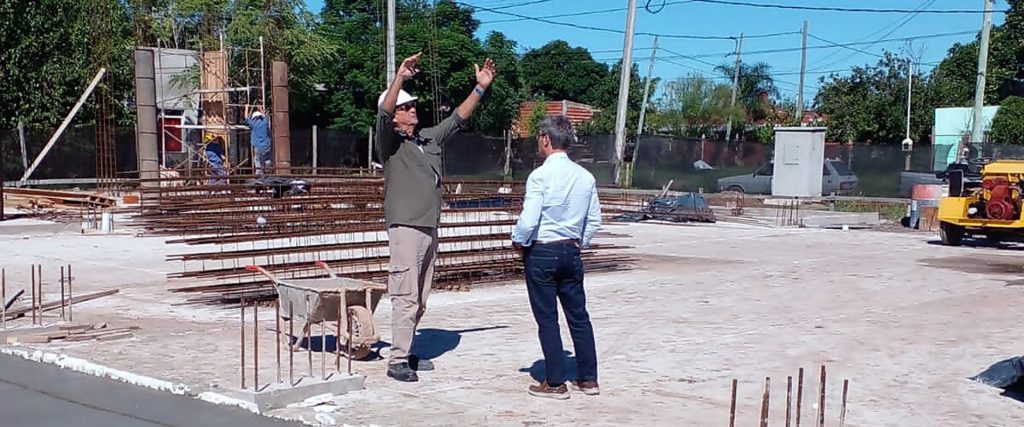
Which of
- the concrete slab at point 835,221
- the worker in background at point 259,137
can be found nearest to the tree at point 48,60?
the worker in background at point 259,137

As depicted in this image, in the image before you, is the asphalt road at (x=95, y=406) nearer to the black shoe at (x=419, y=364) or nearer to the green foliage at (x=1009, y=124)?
the black shoe at (x=419, y=364)

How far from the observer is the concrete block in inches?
264

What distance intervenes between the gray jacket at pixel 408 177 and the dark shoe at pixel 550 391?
4.41 ft

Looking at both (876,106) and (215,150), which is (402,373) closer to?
(215,150)

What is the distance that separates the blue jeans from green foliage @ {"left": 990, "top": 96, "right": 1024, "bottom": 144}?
4062cm

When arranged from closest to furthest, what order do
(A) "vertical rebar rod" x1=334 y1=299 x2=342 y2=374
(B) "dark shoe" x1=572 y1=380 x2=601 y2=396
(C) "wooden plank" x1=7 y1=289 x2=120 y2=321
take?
(B) "dark shoe" x1=572 y1=380 x2=601 y2=396
(A) "vertical rebar rod" x1=334 y1=299 x2=342 y2=374
(C) "wooden plank" x1=7 y1=289 x2=120 y2=321

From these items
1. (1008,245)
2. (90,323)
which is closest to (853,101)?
(1008,245)

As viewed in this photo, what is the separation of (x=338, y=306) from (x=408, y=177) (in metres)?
1.09

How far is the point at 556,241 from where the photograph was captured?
686 centimetres

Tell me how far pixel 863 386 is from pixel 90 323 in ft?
21.8

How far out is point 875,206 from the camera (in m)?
31.0

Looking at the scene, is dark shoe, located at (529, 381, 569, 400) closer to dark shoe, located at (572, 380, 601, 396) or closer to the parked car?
dark shoe, located at (572, 380, 601, 396)

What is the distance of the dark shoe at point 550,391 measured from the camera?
6.99m

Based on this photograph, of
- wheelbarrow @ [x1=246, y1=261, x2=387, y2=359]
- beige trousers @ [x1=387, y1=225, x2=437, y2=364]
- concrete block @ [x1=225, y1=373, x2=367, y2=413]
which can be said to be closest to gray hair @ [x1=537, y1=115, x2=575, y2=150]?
beige trousers @ [x1=387, y1=225, x2=437, y2=364]
